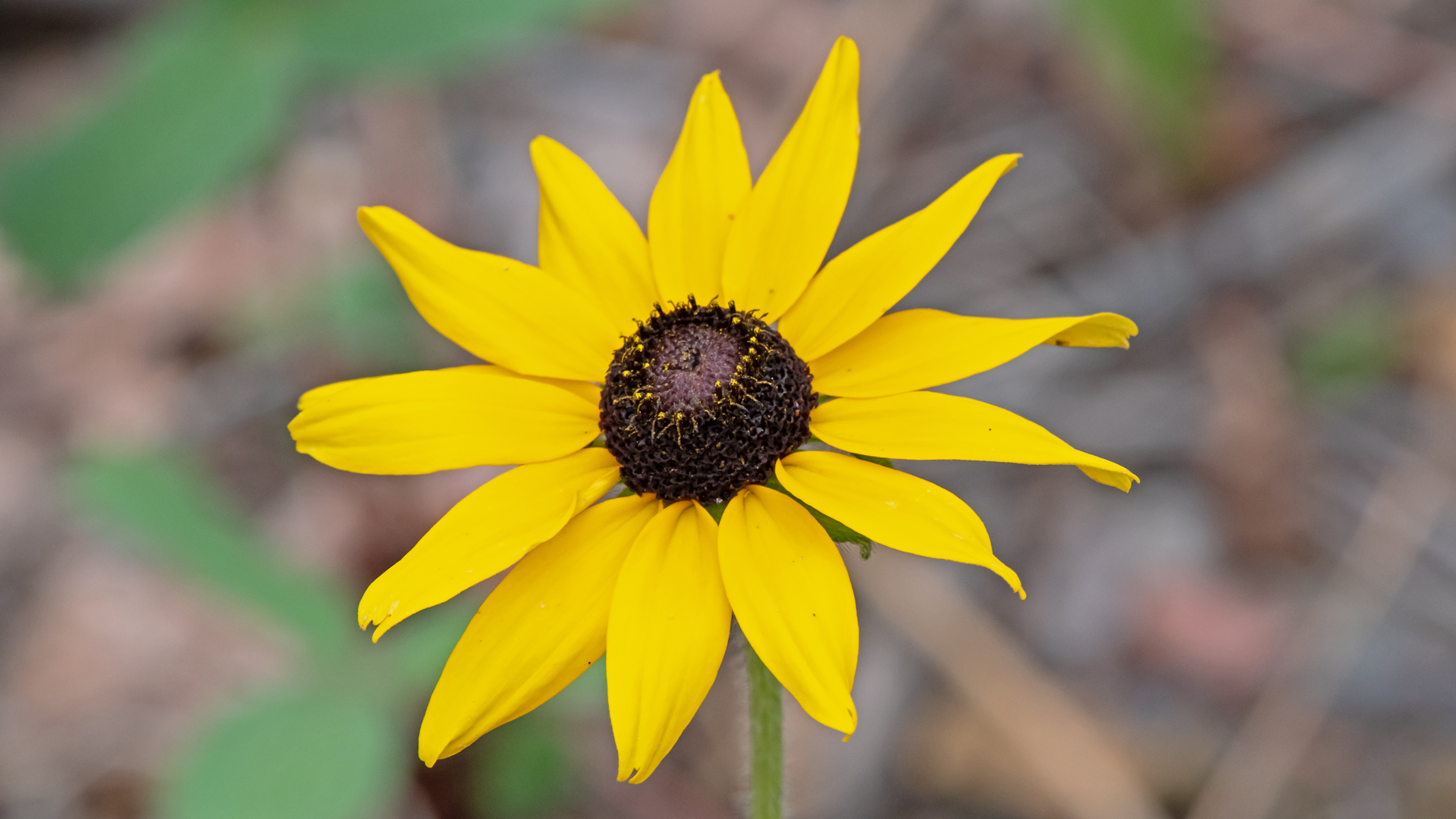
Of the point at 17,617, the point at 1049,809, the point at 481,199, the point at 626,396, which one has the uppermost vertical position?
the point at 626,396

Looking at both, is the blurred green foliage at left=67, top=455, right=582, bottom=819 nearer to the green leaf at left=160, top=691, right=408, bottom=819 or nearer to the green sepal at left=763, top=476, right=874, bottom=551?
the green leaf at left=160, top=691, right=408, bottom=819

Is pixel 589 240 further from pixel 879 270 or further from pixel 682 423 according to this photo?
pixel 879 270

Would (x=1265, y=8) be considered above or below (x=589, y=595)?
above

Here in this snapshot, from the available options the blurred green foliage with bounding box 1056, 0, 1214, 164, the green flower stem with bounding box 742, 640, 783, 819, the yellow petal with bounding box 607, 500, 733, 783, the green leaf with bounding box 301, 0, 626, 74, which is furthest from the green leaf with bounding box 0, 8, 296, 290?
the blurred green foliage with bounding box 1056, 0, 1214, 164

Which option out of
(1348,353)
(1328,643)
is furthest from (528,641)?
(1348,353)

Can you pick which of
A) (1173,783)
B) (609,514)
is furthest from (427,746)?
(1173,783)

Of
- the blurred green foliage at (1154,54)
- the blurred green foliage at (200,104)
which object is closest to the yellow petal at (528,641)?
the blurred green foliage at (200,104)

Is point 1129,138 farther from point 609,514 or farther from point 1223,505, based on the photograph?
point 609,514
